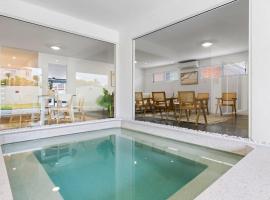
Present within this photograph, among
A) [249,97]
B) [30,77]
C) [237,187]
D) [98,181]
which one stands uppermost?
[30,77]

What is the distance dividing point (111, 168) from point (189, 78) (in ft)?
9.56

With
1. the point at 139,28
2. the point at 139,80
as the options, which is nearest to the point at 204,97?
the point at 139,80

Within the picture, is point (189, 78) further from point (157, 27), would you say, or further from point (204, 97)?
point (157, 27)

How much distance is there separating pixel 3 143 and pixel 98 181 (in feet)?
7.54

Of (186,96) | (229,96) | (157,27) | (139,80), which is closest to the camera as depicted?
(229,96)

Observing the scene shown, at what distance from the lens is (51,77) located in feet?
13.4

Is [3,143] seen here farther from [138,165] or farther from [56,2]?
[56,2]

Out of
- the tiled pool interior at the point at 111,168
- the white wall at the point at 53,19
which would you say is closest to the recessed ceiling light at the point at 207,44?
the white wall at the point at 53,19

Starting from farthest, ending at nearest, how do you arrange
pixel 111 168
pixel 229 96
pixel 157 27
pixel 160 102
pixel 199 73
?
pixel 160 102 < pixel 199 73 < pixel 157 27 < pixel 229 96 < pixel 111 168

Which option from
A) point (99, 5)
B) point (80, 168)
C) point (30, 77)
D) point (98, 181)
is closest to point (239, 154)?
point (98, 181)

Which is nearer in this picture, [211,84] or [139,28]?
[211,84]

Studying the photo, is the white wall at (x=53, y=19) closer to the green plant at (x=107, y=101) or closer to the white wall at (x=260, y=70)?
the green plant at (x=107, y=101)

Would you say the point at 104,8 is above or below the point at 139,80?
above

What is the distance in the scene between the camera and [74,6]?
346cm
